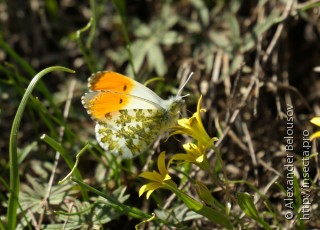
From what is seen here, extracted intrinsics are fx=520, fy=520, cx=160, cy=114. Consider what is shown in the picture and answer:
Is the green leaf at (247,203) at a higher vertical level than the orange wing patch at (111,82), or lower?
lower

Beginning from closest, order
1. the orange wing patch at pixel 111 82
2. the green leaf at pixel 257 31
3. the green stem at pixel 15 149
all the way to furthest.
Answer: the green stem at pixel 15 149 < the orange wing patch at pixel 111 82 < the green leaf at pixel 257 31

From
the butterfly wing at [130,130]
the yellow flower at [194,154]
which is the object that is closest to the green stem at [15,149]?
the butterfly wing at [130,130]

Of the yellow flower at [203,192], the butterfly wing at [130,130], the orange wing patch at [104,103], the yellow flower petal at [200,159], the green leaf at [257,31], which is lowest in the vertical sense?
the yellow flower at [203,192]

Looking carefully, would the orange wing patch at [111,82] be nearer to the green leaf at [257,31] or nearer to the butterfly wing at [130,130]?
the butterfly wing at [130,130]

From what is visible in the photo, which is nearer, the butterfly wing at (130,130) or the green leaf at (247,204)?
the green leaf at (247,204)

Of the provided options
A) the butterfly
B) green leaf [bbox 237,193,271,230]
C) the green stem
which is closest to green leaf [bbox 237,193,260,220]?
green leaf [bbox 237,193,271,230]

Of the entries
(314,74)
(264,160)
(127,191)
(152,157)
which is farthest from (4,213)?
(314,74)

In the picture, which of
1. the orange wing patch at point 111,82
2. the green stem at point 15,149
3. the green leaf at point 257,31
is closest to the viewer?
the green stem at point 15,149

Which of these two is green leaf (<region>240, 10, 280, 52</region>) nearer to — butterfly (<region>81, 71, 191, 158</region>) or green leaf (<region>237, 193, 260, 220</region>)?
butterfly (<region>81, 71, 191, 158</region>)
